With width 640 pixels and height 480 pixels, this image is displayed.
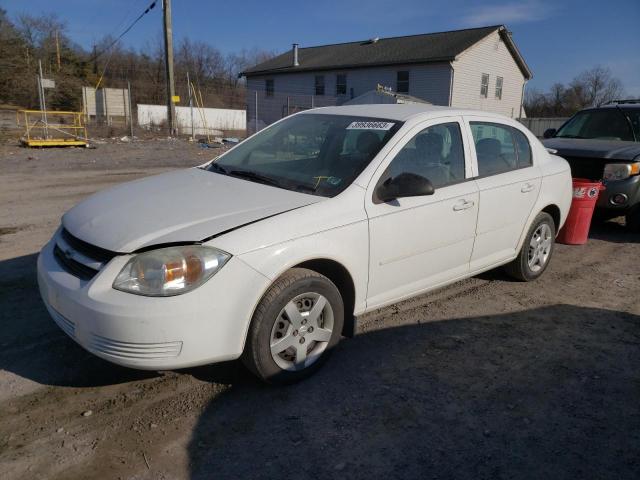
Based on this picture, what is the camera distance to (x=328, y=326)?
129 inches

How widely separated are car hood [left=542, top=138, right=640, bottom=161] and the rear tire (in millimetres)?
2488

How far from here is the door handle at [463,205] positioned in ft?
12.8

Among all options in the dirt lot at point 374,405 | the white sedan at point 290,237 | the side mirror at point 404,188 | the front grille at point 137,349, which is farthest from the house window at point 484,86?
the front grille at point 137,349

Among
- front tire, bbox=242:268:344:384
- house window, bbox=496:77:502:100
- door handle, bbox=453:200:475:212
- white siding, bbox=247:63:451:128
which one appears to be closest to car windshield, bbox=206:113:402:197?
front tire, bbox=242:268:344:384

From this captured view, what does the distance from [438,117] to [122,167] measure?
11.5 metres

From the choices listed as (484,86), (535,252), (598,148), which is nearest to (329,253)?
(535,252)

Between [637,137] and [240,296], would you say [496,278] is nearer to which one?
[240,296]

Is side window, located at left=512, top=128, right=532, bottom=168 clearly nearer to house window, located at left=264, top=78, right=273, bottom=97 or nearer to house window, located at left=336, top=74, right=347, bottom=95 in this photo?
house window, located at left=336, top=74, right=347, bottom=95

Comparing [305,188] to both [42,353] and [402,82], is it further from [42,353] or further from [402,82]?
[402,82]

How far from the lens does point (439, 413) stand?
296cm

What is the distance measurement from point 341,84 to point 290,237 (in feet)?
104

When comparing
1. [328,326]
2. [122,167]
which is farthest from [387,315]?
[122,167]

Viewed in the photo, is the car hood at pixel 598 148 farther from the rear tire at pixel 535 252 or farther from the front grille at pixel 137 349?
the front grille at pixel 137 349

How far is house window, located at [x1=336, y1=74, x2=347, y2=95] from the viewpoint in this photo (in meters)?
32.7
